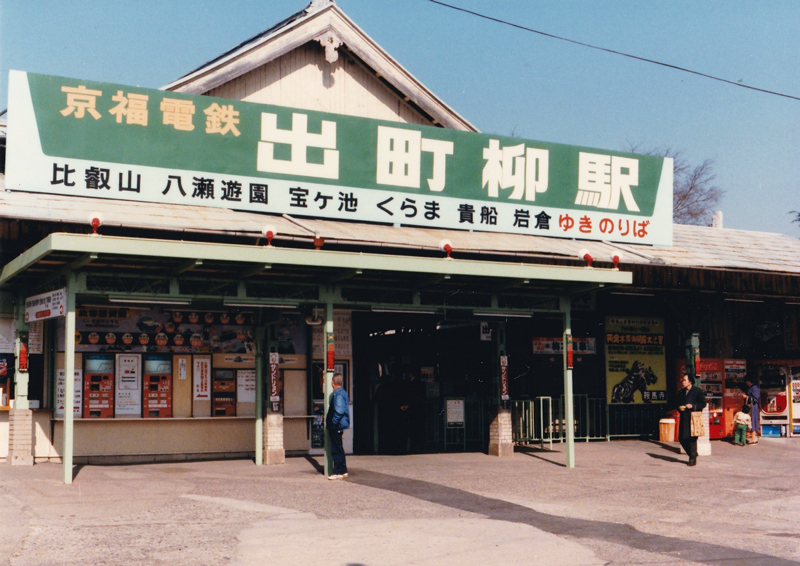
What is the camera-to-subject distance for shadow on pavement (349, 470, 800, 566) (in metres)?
9.87

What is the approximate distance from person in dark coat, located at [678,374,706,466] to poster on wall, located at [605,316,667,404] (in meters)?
3.82

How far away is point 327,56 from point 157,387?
26.5 feet

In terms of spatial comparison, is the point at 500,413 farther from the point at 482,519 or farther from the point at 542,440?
the point at 482,519

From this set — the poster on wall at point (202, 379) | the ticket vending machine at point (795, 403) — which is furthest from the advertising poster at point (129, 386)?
the ticket vending machine at point (795, 403)

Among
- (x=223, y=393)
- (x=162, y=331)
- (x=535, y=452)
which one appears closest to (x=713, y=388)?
(x=535, y=452)

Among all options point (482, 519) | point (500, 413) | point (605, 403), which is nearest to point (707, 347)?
point (605, 403)

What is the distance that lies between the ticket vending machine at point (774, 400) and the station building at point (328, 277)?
6 centimetres

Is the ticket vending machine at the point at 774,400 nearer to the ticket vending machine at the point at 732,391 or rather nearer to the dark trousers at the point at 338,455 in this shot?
the ticket vending machine at the point at 732,391

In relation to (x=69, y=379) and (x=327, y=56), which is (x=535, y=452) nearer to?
(x=327, y=56)

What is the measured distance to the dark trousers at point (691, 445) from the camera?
60.3 ft

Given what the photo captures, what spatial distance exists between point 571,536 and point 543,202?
10574mm

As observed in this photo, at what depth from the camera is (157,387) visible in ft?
57.9

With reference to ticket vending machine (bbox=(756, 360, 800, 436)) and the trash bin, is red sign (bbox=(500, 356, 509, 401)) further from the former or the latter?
ticket vending machine (bbox=(756, 360, 800, 436))

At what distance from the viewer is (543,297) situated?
708 inches
